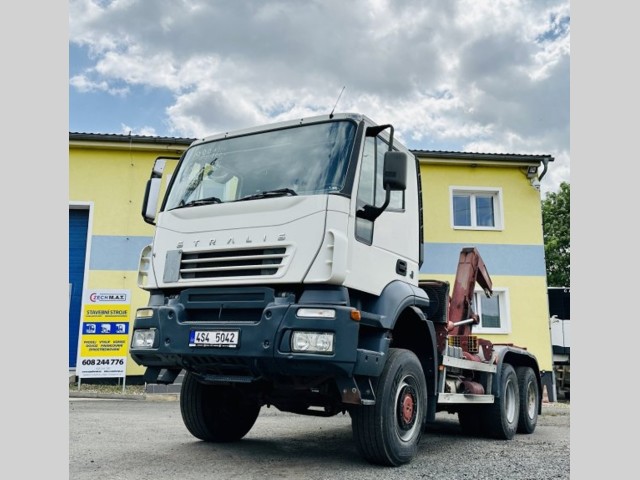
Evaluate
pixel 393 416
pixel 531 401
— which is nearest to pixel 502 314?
pixel 531 401

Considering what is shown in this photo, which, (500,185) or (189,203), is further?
(500,185)

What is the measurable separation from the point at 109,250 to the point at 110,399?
15.1 feet

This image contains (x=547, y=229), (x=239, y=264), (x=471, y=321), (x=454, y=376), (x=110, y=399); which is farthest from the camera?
(x=547, y=229)

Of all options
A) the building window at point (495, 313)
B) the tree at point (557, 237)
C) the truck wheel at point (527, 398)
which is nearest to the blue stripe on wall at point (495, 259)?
the building window at point (495, 313)

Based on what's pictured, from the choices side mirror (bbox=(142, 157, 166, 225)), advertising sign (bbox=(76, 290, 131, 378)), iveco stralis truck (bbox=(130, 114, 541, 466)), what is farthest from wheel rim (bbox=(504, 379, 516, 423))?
advertising sign (bbox=(76, 290, 131, 378))

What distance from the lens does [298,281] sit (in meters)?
4.82

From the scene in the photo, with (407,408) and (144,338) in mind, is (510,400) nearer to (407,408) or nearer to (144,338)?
(407,408)

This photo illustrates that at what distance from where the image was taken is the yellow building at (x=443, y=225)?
16.2 metres

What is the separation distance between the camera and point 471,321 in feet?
27.7

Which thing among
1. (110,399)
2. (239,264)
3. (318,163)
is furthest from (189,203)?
(110,399)

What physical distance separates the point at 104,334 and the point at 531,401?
9.56 metres

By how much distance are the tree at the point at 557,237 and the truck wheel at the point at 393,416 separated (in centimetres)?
3157

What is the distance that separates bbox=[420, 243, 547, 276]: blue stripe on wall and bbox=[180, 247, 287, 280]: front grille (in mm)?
12213

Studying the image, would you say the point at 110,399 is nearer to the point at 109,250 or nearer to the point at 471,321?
the point at 109,250
